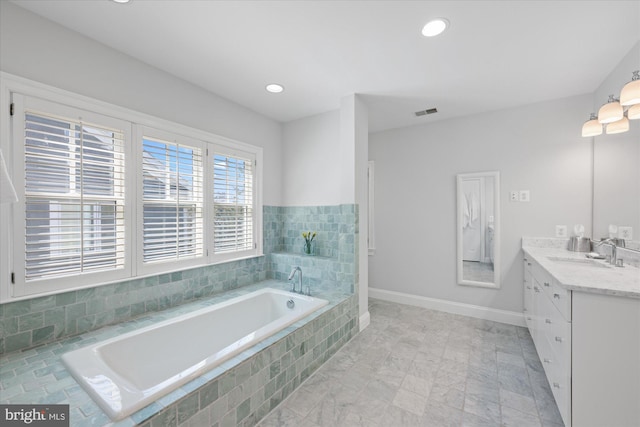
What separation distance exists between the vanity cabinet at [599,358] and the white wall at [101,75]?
126 inches

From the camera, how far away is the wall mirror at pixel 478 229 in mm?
3146

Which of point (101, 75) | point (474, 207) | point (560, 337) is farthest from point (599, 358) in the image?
point (101, 75)

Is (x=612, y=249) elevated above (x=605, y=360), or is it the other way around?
(x=612, y=249)

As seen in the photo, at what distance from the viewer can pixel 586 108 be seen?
2.72 m

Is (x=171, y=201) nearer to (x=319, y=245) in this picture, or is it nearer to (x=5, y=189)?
(x=5, y=189)

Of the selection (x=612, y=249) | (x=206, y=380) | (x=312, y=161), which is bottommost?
(x=206, y=380)

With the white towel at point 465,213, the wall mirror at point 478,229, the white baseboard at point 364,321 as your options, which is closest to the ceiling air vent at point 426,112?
the wall mirror at point 478,229

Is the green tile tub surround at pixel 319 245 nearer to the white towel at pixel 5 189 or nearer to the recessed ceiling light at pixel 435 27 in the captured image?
the recessed ceiling light at pixel 435 27

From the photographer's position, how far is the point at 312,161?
3391 mm

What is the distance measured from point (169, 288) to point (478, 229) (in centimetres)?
347

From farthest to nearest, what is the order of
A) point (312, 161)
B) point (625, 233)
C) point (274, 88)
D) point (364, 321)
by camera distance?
point (312, 161) → point (364, 321) → point (274, 88) → point (625, 233)

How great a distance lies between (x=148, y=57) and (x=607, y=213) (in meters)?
4.26

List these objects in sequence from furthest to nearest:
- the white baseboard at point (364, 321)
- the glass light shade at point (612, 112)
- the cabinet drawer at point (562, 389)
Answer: the white baseboard at point (364, 321), the glass light shade at point (612, 112), the cabinet drawer at point (562, 389)

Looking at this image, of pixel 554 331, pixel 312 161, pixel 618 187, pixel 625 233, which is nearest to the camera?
pixel 554 331
